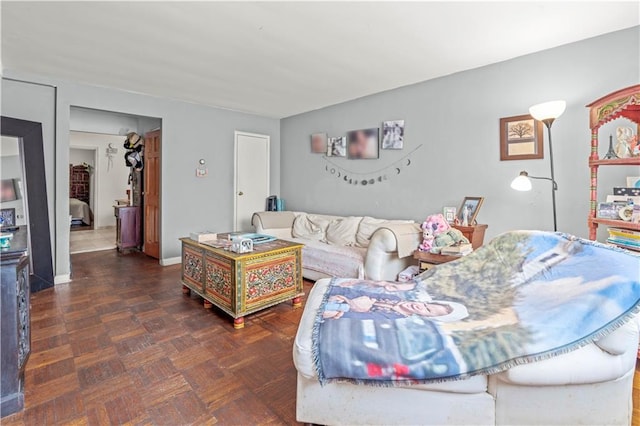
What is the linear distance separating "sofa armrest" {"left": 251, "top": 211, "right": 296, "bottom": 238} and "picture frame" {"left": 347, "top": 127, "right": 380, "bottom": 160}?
4.26 feet

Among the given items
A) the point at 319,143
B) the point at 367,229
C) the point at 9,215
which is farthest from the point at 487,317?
the point at 9,215

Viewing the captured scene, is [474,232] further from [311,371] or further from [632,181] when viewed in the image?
[311,371]

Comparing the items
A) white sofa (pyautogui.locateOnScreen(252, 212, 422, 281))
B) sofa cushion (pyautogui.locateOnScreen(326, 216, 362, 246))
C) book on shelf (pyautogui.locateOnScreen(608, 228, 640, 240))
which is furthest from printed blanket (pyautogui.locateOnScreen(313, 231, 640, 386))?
sofa cushion (pyautogui.locateOnScreen(326, 216, 362, 246))

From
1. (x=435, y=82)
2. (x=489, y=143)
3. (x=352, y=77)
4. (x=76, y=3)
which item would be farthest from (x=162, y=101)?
(x=489, y=143)

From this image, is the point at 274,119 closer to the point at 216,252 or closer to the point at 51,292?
the point at 216,252

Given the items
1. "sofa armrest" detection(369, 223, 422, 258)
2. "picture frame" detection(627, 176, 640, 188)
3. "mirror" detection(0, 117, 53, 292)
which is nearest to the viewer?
"picture frame" detection(627, 176, 640, 188)

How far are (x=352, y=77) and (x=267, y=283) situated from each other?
2405 millimetres

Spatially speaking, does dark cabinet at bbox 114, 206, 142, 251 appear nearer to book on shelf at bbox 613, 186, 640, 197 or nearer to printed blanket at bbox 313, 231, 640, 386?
printed blanket at bbox 313, 231, 640, 386

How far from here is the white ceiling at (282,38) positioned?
2152mm

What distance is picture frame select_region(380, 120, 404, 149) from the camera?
3826 millimetres

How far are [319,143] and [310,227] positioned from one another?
53.1 inches

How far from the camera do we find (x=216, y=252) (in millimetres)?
2691

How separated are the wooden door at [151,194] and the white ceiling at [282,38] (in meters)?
1.14

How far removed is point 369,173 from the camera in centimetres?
421
